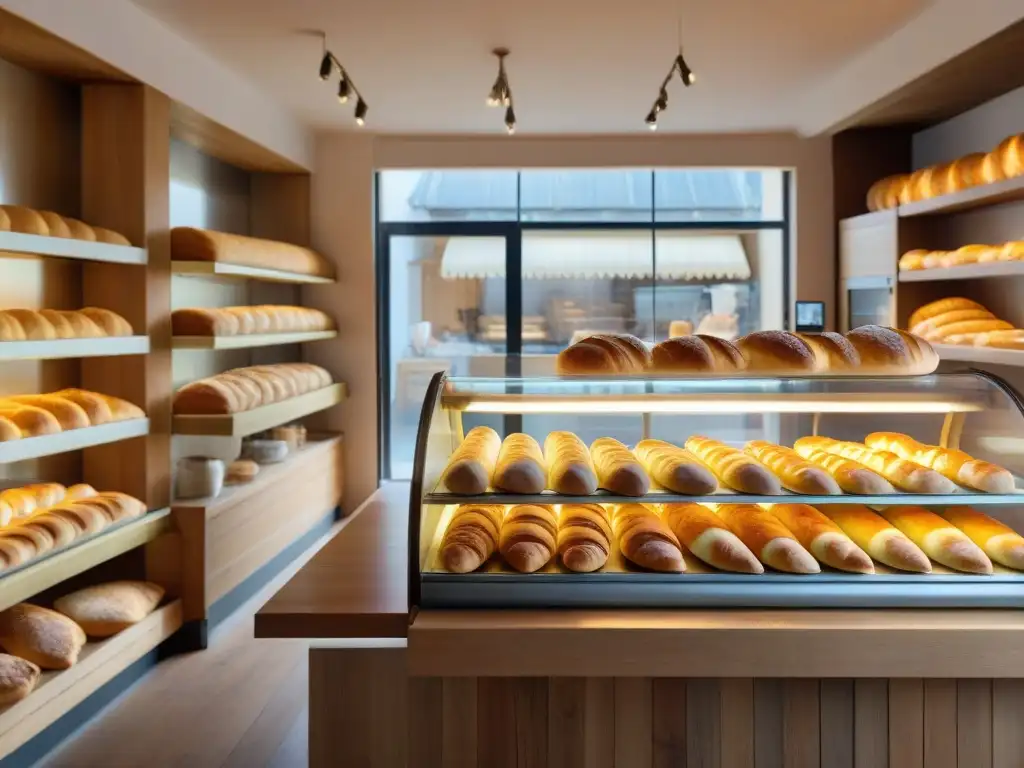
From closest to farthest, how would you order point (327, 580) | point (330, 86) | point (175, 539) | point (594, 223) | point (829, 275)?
point (327, 580)
point (175, 539)
point (330, 86)
point (829, 275)
point (594, 223)

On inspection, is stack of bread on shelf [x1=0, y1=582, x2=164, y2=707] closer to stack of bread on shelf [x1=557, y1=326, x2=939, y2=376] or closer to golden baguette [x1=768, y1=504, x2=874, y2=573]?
stack of bread on shelf [x1=557, y1=326, x2=939, y2=376]

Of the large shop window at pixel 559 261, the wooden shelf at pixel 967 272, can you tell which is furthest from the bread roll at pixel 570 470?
the large shop window at pixel 559 261

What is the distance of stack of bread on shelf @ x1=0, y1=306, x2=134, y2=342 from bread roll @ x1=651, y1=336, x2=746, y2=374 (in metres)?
2.01

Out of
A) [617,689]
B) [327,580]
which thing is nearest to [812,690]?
[617,689]

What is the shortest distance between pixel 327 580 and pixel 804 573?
108 cm

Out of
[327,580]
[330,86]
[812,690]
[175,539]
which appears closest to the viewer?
[812,690]

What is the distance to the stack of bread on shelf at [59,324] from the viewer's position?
9.66 ft

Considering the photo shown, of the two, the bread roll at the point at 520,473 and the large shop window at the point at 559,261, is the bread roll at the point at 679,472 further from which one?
the large shop window at the point at 559,261

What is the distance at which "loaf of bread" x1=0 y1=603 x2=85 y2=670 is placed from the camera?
2992mm

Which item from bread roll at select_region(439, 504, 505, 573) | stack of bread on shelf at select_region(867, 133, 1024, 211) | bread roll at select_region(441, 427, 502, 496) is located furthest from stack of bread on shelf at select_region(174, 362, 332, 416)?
stack of bread on shelf at select_region(867, 133, 1024, 211)

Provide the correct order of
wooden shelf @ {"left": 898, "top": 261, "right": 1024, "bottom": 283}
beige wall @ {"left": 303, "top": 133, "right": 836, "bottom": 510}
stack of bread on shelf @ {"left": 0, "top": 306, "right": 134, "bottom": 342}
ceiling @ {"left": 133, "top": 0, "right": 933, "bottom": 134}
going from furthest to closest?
1. beige wall @ {"left": 303, "top": 133, "right": 836, "bottom": 510}
2. ceiling @ {"left": 133, "top": 0, "right": 933, "bottom": 134}
3. wooden shelf @ {"left": 898, "top": 261, "right": 1024, "bottom": 283}
4. stack of bread on shelf @ {"left": 0, "top": 306, "right": 134, "bottom": 342}

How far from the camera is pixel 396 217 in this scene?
633 centimetres

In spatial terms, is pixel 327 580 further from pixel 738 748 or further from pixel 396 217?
pixel 396 217

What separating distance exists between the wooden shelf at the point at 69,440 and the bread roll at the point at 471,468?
57.3 inches
